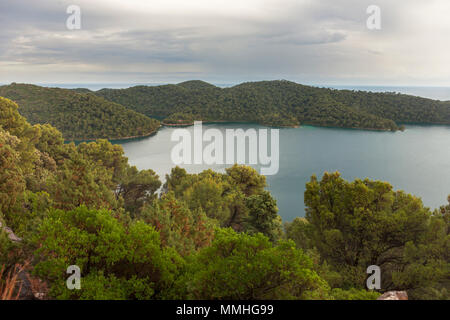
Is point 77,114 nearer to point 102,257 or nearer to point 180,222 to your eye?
point 180,222

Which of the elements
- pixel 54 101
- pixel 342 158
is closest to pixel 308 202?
pixel 342 158

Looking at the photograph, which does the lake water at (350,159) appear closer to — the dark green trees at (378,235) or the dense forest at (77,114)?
the dense forest at (77,114)

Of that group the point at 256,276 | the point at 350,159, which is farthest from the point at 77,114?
the point at 256,276

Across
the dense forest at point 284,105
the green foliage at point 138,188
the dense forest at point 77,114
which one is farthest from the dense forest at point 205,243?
the dense forest at point 284,105

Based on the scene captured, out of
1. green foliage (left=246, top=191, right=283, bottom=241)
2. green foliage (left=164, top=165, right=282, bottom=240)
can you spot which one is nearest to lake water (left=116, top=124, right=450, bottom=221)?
green foliage (left=164, top=165, right=282, bottom=240)

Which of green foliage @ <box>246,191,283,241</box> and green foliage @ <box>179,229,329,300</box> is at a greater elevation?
green foliage @ <box>179,229,329,300</box>

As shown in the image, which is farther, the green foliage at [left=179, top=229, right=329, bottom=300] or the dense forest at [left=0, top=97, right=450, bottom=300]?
the dense forest at [left=0, top=97, right=450, bottom=300]

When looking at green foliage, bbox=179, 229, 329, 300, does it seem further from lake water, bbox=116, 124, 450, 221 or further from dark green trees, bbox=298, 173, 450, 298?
lake water, bbox=116, 124, 450, 221

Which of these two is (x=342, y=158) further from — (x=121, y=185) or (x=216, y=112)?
(x=216, y=112)

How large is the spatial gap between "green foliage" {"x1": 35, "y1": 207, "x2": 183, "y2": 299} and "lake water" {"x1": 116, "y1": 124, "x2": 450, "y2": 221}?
2606 centimetres

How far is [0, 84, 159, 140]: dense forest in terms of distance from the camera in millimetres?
78812

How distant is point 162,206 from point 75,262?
6.25 m

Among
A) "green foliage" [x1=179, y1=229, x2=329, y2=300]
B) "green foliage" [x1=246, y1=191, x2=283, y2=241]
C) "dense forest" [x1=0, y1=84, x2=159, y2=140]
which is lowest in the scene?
"green foliage" [x1=246, y1=191, x2=283, y2=241]

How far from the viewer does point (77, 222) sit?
705cm
